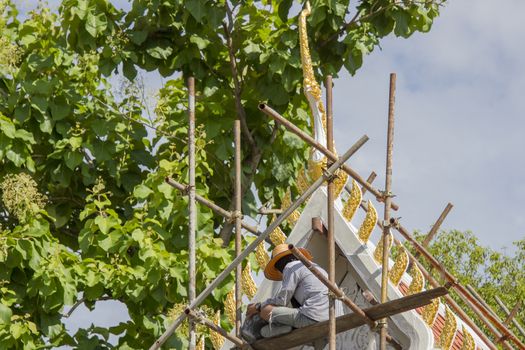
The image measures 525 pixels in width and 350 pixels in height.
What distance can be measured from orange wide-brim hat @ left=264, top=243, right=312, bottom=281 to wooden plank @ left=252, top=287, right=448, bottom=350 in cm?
54

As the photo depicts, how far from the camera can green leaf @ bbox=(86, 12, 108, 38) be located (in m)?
18.3

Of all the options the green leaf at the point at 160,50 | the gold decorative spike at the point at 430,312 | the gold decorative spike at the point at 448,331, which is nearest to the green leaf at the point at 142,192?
the green leaf at the point at 160,50

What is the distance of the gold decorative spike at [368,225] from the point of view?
504 inches

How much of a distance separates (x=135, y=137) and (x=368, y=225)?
21.5 ft

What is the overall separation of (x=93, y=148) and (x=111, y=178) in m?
0.56

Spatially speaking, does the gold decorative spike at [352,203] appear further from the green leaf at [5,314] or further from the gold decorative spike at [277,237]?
the green leaf at [5,314]

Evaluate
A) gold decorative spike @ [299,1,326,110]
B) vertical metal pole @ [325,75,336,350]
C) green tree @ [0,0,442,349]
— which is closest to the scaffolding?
vertical metal pole @ [325,75,336,350]

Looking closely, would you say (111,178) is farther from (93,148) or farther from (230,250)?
(230,250)

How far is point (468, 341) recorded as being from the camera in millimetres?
12547

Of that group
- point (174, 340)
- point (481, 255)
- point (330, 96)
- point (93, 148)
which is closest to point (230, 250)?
point (174, 340)

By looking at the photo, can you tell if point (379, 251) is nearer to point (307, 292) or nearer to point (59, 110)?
point (307, 292)

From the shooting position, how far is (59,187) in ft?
62.4

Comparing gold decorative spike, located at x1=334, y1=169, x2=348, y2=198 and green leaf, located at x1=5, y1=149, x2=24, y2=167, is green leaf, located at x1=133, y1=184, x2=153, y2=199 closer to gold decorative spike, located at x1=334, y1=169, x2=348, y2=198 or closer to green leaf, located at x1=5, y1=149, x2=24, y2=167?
green leaf, located at x1=5, y1=149, x2=24, y2=167

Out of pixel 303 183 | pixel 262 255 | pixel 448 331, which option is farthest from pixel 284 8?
pixel 448 331
